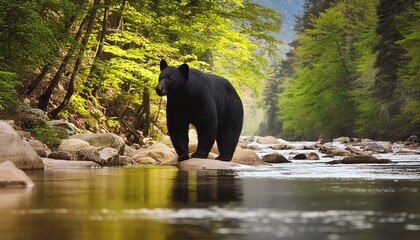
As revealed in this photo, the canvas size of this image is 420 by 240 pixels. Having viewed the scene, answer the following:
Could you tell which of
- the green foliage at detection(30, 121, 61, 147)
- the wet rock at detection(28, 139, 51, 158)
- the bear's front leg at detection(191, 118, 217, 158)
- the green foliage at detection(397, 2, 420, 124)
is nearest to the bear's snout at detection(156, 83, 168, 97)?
the bear's front leg at detection(191, 118, 217, 158)

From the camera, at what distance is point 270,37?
24609 millimetres

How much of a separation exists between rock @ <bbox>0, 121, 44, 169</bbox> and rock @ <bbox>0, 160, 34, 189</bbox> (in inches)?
98.3

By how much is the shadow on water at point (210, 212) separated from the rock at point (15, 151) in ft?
8.71

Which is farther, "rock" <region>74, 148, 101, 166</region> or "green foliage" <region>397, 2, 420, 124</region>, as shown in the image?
"green foliage" <region>397, 2, 420, 124</region>

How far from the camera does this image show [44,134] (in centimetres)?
1277

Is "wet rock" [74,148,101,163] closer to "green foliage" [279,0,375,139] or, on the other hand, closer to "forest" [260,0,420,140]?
"forest" [260,0,420,140]

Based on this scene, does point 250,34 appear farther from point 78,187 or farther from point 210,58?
point 78,187

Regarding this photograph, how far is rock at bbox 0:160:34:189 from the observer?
5522mm

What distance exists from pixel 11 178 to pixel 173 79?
4.94 m

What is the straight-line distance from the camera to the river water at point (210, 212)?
2.88 meters

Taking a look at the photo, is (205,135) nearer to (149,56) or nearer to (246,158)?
(246,158)

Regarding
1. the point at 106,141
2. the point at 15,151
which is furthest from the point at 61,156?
the point at 106,141

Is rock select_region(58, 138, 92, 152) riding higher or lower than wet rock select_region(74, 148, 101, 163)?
higher

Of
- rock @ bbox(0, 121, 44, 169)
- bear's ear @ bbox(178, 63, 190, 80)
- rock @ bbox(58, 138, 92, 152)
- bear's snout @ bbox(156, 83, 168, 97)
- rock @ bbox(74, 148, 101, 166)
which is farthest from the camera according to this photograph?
rock @ bbox(58, 138, 92, 152)
